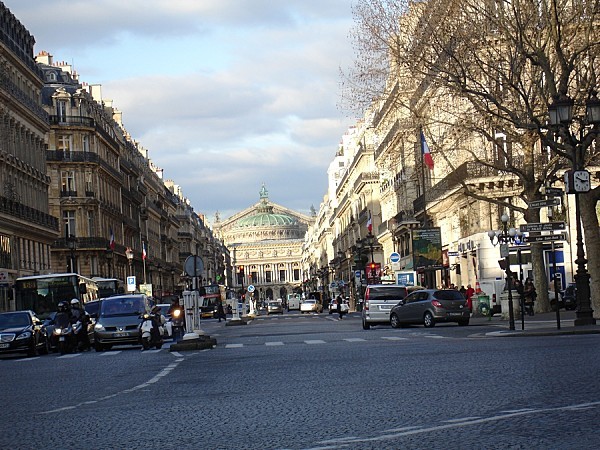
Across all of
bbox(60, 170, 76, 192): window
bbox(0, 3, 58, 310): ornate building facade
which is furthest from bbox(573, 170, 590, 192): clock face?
bbox(60, 170, 76, 192): window

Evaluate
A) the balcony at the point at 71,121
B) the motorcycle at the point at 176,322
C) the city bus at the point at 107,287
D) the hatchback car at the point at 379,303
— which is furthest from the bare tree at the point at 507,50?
the balcony at the point at 71,121

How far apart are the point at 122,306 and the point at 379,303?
12793 mm

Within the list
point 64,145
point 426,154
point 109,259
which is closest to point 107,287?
point 64,145

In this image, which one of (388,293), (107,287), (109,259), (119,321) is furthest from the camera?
(109,259)

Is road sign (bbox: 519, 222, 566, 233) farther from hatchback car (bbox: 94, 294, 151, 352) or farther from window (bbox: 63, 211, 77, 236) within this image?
window (bbox: 63, 211, 77, 236)

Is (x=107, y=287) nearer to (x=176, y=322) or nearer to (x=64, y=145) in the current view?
(x=64, y=145)

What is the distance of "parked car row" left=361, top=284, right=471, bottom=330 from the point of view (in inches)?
1676

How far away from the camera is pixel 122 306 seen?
37875 millimetres

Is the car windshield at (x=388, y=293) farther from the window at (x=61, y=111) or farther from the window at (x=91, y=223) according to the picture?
the window at (x=91, y=223)

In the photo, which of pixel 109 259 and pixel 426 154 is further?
pixel 109 259

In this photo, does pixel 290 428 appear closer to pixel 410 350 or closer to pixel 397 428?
pixel 397 428

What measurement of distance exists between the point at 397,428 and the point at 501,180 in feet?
170

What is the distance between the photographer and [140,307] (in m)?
37.7

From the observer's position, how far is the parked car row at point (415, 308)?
140 feet
